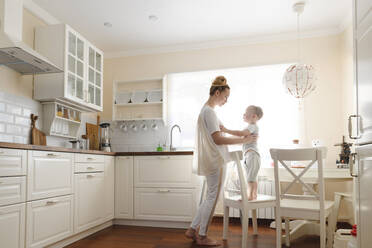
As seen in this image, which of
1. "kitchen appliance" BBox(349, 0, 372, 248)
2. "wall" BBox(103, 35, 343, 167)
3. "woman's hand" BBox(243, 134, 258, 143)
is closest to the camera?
"kitchen appliance" BBox(349, 0, 372, 248)

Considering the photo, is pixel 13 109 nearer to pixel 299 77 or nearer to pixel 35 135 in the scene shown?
pixel 35 135

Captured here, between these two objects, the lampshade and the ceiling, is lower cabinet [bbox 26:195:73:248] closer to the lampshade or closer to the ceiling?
the ceiling

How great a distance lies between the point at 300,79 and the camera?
3.54m

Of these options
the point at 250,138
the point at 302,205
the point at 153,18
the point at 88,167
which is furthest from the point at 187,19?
the point at 302,205

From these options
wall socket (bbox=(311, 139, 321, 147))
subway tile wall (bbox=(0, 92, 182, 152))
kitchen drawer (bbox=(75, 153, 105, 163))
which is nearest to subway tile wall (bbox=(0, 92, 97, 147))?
subway tile wall (bbox=(0, 92, 182, 152))

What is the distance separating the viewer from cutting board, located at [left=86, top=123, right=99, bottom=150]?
436cm

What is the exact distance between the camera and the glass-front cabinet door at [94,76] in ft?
12.8

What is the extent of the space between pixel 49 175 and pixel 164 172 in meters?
1.41

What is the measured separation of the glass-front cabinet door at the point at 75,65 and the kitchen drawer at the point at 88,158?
0.70 metres

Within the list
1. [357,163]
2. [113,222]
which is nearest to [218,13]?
[357,163]

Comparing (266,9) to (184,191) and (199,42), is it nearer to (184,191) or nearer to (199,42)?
(199,42)

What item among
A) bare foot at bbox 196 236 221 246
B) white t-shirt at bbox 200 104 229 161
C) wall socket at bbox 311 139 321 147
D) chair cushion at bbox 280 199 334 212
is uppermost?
white t-shirt at bbox 200 104 229 161

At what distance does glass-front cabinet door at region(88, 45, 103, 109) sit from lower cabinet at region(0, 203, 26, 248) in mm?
1785

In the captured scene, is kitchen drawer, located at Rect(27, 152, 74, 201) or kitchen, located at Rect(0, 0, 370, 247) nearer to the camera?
kitchen drawer, located at Rect(27, 152, 74, 201)
